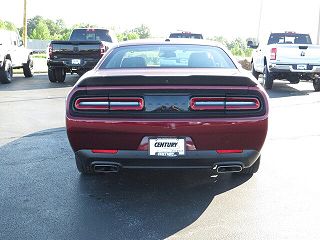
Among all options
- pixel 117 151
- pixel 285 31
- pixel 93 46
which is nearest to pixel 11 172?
pixel 117 151

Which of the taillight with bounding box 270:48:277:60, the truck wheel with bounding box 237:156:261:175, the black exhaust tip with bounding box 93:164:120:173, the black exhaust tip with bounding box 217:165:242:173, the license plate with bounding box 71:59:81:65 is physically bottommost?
the truck wheel with bounding box 237:156:261:175

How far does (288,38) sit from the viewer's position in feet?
52.6

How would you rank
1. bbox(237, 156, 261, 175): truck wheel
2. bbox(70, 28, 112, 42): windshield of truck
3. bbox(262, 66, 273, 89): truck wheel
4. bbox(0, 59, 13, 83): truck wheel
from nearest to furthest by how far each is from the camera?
bbox(237, 156, 261, 175): truck wheel < bbox(262, 66, 273, 89): truck wheel < bbox(0, 59, 13, 83): truck wheel < bbox(70, 28, 112, 42): windshield of truck

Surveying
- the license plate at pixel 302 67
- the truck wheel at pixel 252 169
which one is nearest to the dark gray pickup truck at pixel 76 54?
the license plate at pixel 302 67

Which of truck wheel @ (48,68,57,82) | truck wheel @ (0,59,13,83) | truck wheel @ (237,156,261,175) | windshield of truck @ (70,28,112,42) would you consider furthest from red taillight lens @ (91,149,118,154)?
windshield of truck @ (70,28,112,42)

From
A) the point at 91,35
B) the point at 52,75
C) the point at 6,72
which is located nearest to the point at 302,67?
the point at 52,75

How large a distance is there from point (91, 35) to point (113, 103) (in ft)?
48.5

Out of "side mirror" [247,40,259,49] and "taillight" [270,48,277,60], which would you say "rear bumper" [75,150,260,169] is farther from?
"side mirror" [247,40,259,49]

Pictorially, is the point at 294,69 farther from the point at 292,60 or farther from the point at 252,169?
the point at 252,169

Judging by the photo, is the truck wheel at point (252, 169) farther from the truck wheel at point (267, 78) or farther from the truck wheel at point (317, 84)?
the truck wheel at point (317, 84)

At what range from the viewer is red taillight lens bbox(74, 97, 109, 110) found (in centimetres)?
388

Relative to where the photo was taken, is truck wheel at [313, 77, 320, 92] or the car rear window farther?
truck wheel at [313, 77, 320, 92]

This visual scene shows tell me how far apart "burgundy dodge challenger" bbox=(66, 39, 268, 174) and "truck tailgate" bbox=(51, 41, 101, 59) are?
10.6 metres

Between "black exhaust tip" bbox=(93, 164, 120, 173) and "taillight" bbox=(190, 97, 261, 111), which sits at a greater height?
"taillight" bbox=(190, 97, 261, 111)
